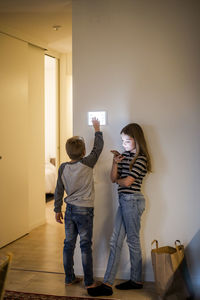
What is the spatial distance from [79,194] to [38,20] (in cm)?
209

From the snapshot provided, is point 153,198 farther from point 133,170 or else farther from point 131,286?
point 131,286

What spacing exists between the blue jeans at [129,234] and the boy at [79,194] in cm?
18

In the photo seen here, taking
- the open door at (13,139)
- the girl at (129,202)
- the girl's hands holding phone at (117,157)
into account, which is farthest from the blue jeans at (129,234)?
the open door at (13,139)

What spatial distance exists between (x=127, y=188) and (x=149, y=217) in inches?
14.3

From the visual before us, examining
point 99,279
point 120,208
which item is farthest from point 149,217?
point 99,279

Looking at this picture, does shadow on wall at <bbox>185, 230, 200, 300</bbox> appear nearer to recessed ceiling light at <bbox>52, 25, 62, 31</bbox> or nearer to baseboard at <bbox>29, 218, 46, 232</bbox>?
baseboard at <bbox>29, 218, 46, 232</bbox>

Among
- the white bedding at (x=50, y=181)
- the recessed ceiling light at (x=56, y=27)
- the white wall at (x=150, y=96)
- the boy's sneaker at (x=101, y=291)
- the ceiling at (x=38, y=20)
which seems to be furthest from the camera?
the white bedding at (x=50, y=181)

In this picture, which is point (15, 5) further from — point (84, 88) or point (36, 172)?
point (36, 172)

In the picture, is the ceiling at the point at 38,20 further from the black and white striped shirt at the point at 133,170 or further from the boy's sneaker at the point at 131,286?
the boy's sneaker at the point at 131,286

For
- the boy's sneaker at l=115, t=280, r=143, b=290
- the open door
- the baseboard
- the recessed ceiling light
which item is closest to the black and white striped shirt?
the boy's sneaker at l=115, t=280, r=143, b=290

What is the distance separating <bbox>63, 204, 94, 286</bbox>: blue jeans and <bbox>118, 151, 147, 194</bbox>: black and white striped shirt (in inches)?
13.7

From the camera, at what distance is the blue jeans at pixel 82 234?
2648 mm

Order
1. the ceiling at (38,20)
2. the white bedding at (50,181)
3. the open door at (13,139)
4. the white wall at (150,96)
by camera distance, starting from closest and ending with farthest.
→ 1. the white wall at (150,96)
2. the ceiling at (38,20)
3. the open door at (13,139)
4. the white bedding at (50,181)

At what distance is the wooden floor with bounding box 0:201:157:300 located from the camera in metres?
2.69
